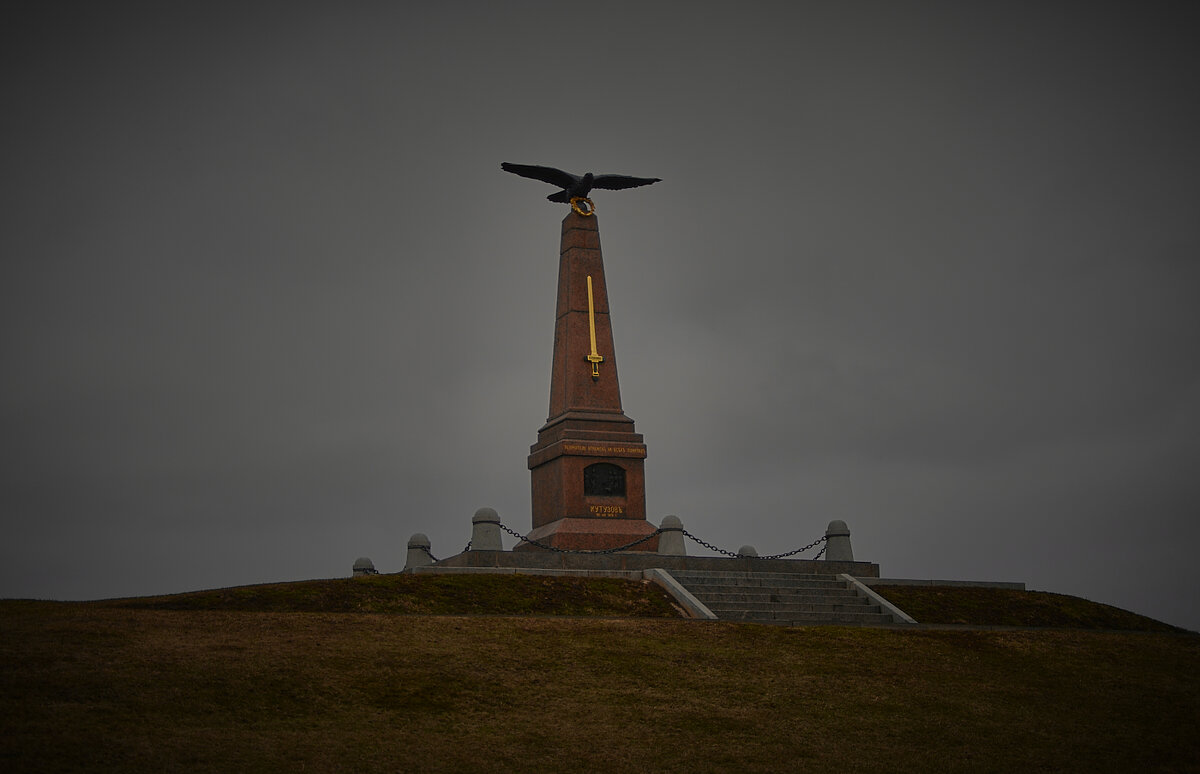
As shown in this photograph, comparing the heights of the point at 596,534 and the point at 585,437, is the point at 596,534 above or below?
below

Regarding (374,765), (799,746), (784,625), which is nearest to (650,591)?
(784,625)

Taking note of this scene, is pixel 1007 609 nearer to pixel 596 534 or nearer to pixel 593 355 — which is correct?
pixel 596 534

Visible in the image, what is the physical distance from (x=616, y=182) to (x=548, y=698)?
709 inches

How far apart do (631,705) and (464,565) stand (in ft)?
28.9

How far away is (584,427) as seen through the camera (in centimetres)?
2652

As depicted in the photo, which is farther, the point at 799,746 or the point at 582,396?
the point at 582,396

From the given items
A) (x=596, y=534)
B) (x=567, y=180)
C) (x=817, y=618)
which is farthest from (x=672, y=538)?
(x=567, y=180)

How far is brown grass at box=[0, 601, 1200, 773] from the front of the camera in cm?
1161

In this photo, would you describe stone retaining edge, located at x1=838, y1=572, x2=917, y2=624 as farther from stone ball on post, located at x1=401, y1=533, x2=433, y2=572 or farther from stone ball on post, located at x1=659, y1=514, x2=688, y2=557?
stone ball on post, located at x1=401, y1=533, x2=433, y2=572

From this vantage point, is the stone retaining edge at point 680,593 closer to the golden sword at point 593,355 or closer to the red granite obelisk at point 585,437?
the red granite obelisk at point 585,437

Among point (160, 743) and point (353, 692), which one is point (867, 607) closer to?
point (353, 692)

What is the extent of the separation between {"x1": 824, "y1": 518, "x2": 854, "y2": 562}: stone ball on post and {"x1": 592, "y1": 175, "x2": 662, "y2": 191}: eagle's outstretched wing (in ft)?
33.1

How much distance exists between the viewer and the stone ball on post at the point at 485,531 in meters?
23.1

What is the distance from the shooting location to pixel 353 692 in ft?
43.2
